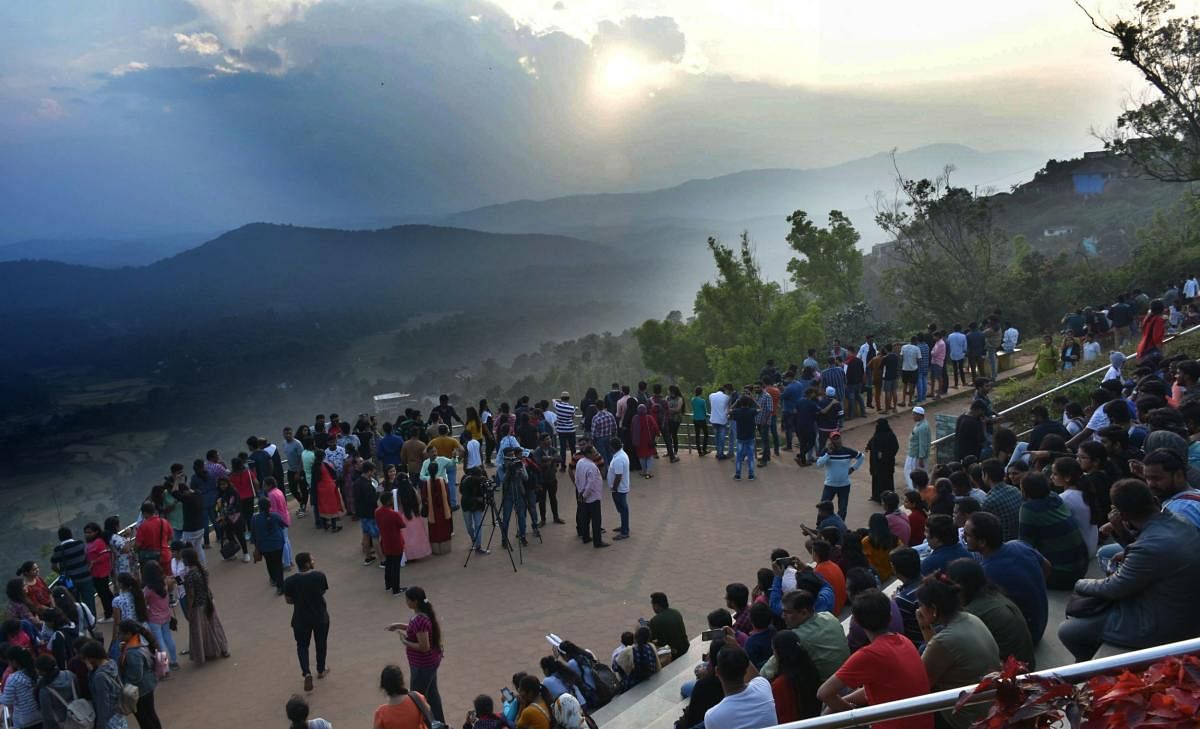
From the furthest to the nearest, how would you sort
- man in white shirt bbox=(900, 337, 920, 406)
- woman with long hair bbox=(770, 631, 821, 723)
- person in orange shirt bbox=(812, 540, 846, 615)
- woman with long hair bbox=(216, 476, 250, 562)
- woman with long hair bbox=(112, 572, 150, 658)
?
man in white shirt bbox=(900, 337, 920, 406)
woman with long hair bbox=(216, 476, 250, 562)
woman with long hair bbox=(112, 572, 150, 658)
person in orange shirt bbox=(812, 540, 846, 615)
woman with long hair bbox=(770, 631, 821, 723)

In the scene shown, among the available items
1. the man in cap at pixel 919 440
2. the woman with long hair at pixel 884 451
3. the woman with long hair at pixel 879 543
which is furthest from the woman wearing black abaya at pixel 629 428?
the woman with long hair at pixel 879 543

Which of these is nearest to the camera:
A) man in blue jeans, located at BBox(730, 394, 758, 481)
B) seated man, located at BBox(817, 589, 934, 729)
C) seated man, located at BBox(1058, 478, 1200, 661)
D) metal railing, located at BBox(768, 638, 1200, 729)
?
metal railing, located at BBox(768, 638, 1200, 729)

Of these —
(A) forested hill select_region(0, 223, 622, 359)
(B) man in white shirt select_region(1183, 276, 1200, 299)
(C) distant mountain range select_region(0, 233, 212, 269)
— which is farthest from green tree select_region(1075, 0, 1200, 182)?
(C) distant mountain range select_region(0, 233, 212, 269)

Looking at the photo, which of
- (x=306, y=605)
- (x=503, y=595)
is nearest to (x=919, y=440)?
(x=503, y=595)

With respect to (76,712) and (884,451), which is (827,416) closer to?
(884,451)

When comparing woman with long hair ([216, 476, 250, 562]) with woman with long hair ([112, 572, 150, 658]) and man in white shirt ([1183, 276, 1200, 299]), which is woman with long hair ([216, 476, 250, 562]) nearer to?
woman with long hair ([112, 572, 150, 658])

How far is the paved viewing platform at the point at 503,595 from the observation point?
340 inches

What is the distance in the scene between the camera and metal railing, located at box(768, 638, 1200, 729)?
8.93ft

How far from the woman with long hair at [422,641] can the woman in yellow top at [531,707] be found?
4.33 ft

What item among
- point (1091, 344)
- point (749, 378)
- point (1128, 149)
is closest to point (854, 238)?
point (749, 378)

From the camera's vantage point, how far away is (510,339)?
116 metres

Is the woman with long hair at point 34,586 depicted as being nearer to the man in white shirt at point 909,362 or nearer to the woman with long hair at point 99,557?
the woman with long hair at point 99,557

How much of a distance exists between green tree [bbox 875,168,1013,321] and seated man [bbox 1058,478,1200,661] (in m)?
29.2

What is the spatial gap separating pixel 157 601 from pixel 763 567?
676 cm
